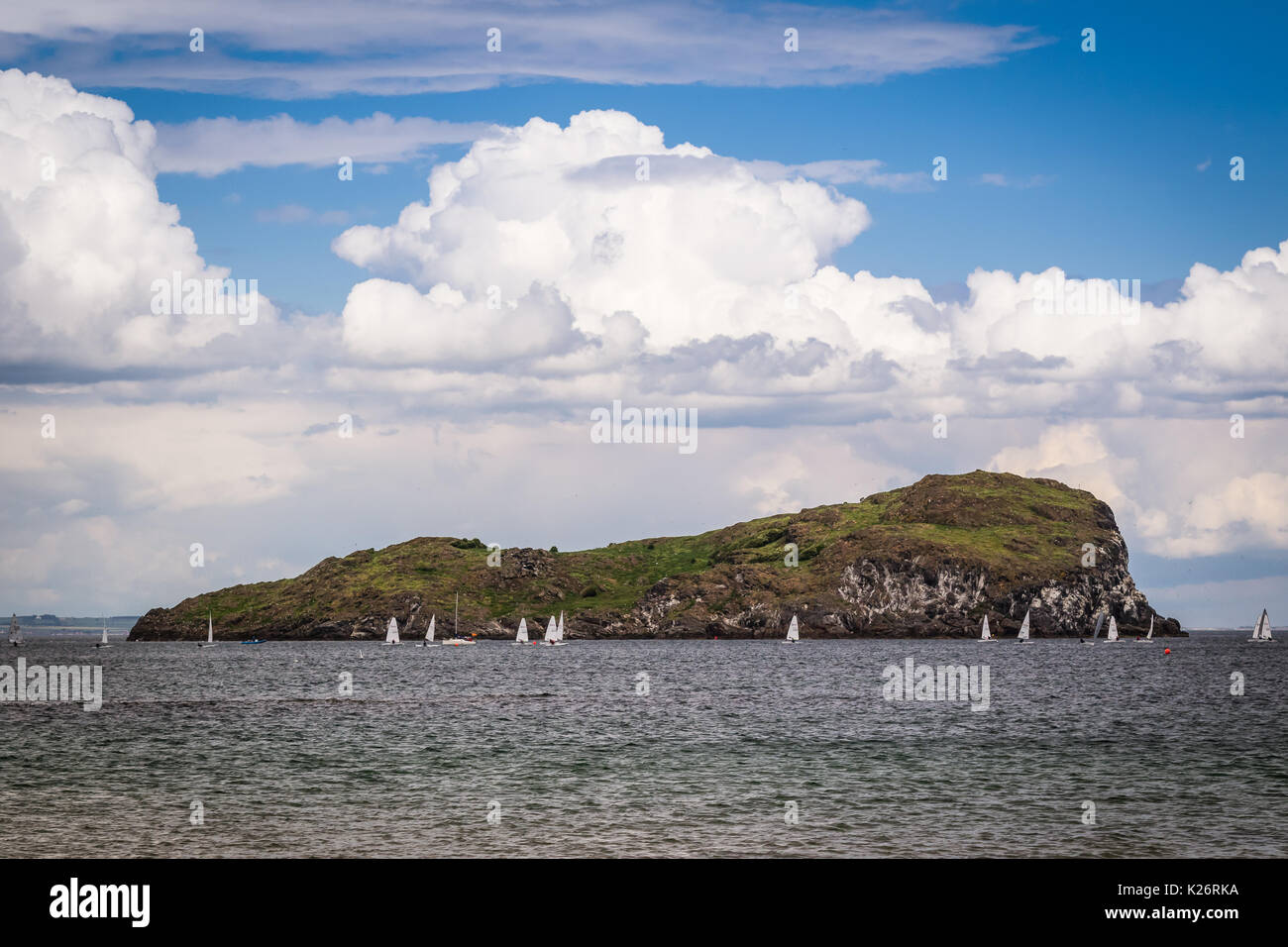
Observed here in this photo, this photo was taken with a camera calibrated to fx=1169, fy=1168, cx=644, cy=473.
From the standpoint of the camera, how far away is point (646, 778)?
6388 cm

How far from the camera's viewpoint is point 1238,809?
53219mm

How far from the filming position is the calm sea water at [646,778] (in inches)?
1767

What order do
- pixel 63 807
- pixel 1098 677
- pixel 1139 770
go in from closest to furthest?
1. pixel 63 807
2. pixel 1139 770
3. pixel 1098 677

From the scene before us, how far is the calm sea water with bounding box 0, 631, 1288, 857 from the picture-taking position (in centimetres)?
4488

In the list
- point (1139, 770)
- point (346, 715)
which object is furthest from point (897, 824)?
point (346, 715)

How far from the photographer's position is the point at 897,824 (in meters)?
48.9

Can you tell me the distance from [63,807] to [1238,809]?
53.2m
